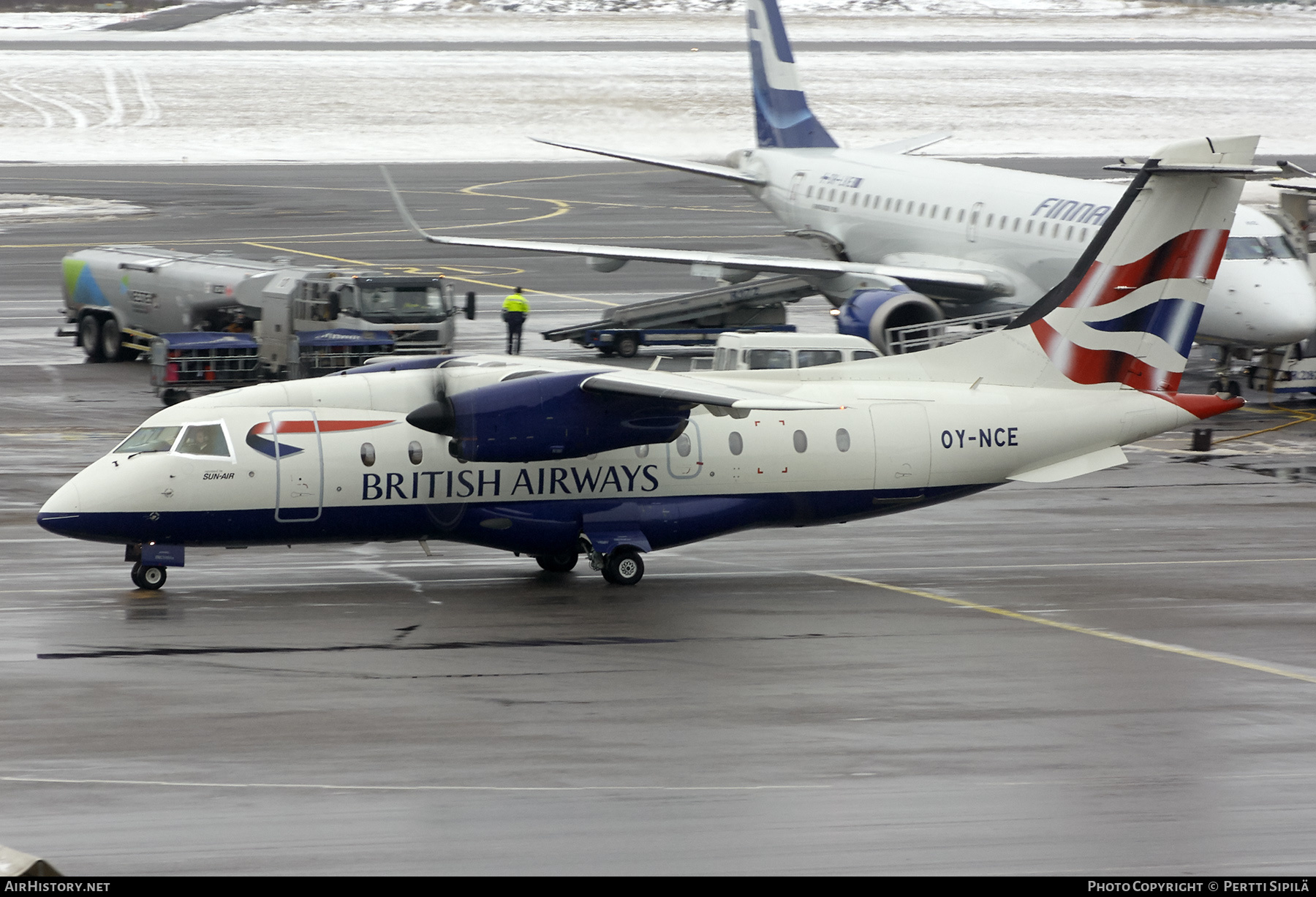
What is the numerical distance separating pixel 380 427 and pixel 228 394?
2163 millimetres

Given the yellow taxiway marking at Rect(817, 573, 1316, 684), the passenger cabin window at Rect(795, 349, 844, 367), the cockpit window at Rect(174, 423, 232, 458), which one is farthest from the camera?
the passenger cabin window at Rect(795, 349, 844, 367)

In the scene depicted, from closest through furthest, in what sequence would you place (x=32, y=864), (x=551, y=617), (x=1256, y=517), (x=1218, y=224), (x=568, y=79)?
(x=32, y=864) → (x=551, y=617) → (x=1218, y=224) → (x=1256, y=517) → (x=568, y=79)

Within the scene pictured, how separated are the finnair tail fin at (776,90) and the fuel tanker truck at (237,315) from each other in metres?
13.2

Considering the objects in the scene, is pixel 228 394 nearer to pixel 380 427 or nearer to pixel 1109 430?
pixel 380 427

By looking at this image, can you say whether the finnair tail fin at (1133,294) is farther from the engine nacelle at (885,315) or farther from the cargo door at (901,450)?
the engine nacelle at (885,315)

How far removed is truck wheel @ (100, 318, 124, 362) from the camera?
42188 millimetres

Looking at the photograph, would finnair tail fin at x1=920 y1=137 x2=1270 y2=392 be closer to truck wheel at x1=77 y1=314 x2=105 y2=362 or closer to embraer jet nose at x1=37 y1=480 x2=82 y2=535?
embraer jet nose at x1=37 y1=480 x2=82 y2=535

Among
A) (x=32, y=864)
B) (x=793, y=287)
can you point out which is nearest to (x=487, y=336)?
(x=793, y=287)

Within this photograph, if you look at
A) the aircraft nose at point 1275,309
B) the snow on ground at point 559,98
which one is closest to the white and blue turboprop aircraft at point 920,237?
the aircraft nose at point 1275,309

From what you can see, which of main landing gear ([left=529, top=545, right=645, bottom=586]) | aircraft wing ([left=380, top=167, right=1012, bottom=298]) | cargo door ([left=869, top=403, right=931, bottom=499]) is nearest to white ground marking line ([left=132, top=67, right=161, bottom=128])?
aircraft wing ([left=380, top=167, right=1012, bottom=298])

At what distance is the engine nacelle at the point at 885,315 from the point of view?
37.8 meters

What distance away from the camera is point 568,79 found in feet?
364

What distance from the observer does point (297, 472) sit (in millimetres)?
21234

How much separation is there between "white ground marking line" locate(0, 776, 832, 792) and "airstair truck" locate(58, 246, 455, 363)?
2373 centimetres
